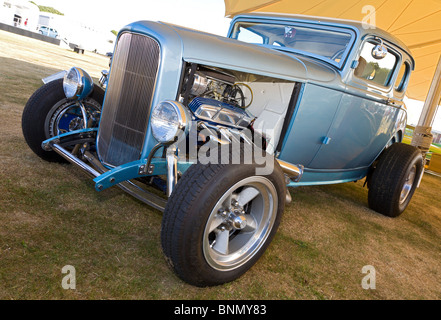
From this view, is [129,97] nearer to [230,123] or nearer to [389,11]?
[230,123]

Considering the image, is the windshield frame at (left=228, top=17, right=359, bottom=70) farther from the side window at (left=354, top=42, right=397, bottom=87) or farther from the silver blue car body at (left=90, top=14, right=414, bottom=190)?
the side window at (left=354, top=42, right=397, bottom=87)

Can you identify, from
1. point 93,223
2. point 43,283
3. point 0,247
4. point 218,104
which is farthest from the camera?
point 218,104

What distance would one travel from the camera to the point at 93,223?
230cm

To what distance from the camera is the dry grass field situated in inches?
70.4

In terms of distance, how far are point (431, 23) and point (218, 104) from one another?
10.3m

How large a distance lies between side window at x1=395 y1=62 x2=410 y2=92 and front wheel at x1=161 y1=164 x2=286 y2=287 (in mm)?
2613

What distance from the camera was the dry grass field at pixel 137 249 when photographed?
70.4 inches

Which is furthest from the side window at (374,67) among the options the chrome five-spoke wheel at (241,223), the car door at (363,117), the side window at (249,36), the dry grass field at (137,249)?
the chrome five-spoke wheel at (241,223)

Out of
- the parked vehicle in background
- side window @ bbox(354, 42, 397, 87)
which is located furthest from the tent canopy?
the parked vehicle in background

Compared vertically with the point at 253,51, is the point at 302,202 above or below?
below

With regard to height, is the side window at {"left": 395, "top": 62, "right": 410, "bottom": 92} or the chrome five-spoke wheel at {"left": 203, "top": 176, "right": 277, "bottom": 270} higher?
the side window at {"left": 395, "top": 62, "right": 410, "bottom": 92}

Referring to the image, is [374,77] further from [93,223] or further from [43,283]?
[43,283]
